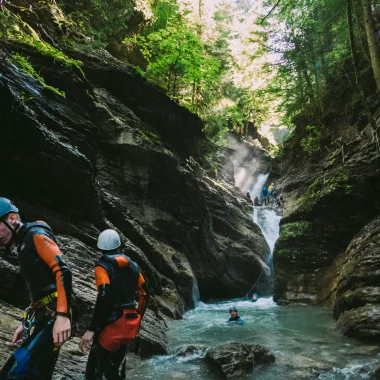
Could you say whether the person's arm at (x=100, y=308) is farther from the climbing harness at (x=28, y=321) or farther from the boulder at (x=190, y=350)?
the boulder at (x=190, y=350)

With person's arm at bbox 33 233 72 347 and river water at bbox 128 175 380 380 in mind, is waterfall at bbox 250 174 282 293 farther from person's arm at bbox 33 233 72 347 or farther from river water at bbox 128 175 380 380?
person's arm at bbox 33 233 72 347

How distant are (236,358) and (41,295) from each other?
4.73m

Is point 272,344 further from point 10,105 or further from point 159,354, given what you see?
point 10,105

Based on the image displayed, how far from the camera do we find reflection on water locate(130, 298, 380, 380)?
6016mm

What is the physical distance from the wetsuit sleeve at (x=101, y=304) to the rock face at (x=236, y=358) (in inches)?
140

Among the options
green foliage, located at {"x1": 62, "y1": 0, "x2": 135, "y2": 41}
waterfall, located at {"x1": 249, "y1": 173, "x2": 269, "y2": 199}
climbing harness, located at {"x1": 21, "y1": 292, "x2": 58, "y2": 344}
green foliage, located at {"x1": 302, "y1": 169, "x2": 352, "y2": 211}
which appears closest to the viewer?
climbing harness, located at {"x1": 21, "y1": 292, "x2": 58, "y2": 344}

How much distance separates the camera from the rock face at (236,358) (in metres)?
6.01

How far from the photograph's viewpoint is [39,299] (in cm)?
294

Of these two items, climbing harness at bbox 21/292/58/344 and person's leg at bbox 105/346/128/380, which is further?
person's leg at bbox 105/346/128/380

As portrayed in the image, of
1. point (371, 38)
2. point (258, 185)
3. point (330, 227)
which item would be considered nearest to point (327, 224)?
point (330, 227)

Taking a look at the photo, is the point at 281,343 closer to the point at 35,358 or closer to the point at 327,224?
the point at 35,358

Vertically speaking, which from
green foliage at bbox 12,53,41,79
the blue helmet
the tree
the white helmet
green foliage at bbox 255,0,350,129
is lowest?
the blue helmet

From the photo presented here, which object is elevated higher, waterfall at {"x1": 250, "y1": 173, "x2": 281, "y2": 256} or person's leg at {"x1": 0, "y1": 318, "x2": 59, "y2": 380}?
waterfall at {"x1": 250, "y1": 173, "x2": 281, "y2": 256}

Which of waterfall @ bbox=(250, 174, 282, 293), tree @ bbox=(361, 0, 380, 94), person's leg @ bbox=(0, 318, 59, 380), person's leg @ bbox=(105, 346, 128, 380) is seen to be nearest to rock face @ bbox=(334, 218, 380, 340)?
tree @ bbox=(361, 0, 380, 94)
